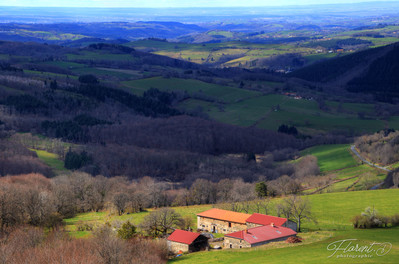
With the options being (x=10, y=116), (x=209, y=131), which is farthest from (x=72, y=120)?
(x=209, y=131)

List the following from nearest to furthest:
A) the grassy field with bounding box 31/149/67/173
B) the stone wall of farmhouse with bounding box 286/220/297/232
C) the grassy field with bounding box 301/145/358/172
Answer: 1. the stone wall of farmhouse with bounding box 286/220/297/232
2. the grassy field with bounding box 301/145/358/172
3. the grassy field with bounding box 31/149/67/173

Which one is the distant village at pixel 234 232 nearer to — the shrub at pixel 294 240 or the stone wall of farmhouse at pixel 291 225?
the stone wall of farmhouse at pixel 291 225

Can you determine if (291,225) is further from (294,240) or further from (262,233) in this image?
(294,240)

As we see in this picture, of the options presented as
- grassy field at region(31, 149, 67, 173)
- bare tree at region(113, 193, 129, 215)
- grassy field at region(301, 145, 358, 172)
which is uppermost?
bare tree at region(113, 193, 129, 215)

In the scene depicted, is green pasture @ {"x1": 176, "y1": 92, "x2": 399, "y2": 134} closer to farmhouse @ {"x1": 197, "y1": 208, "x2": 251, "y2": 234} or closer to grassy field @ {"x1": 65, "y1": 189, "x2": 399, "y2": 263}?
grassy field @ {"x1": 65, "y1": 189, "x2": 399, "y2": 263}

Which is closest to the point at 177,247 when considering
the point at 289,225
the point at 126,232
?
the point at 126,232

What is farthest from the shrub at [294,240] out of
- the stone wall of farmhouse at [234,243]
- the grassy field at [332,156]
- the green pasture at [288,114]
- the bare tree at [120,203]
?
the green pasture at [288,114]

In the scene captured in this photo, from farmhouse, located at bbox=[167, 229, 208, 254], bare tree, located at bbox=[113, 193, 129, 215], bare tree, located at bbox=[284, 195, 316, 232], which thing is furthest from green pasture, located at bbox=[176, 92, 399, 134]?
farmhouse, located at bbox=[167, 229, 208, 254]

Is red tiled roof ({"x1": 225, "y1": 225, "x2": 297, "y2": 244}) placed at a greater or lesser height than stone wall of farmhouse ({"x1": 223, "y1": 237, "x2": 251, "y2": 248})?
greater

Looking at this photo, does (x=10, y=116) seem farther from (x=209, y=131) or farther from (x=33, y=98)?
(x=209, y=131)
